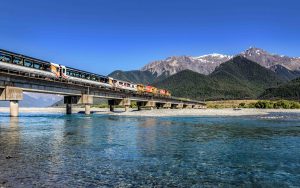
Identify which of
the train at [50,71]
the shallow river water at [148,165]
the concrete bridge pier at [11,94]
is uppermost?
the train at [50,71]

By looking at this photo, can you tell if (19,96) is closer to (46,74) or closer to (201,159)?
(46,74)

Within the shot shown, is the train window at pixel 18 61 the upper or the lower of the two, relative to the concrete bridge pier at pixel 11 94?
upper

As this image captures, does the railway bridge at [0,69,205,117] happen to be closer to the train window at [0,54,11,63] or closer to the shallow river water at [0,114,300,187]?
the train window at [0,54,11,63]

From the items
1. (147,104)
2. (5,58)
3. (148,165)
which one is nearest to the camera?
(148,165)

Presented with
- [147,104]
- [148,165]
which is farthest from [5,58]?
[147,104]

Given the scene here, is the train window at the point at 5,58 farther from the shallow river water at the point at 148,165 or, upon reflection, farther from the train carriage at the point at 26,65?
the shallow river water at the point at 148,165

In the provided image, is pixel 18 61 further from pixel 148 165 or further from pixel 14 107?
pixel 148 165

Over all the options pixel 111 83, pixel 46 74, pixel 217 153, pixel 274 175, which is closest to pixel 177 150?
pixel 217 153

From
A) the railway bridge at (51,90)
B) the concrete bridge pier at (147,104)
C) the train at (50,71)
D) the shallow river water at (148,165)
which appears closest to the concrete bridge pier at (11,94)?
the railway bridge at (51,90)

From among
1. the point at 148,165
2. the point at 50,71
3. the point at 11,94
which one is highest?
the point at 50,71

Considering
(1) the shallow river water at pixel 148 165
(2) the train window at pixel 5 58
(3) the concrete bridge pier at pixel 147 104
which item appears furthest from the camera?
(3) the concrete bridge pier at pixel 147 104

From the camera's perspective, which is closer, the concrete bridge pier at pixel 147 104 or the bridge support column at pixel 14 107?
the bridge support column at pixel 14 107

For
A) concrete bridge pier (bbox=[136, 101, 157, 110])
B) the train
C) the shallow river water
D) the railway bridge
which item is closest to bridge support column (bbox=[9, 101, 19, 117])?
the railway bridge

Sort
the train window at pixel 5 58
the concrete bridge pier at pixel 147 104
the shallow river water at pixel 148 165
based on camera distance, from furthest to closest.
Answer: the concrete bridge pier at pixel 147 104
the train window at pixel 5 58
the shallow river water at pixel 148 165
